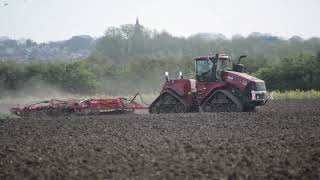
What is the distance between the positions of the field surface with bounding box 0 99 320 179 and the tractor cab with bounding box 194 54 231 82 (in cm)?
521

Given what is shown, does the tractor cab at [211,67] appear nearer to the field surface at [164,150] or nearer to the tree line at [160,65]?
the field surface at [164,150]

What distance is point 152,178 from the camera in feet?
27.3

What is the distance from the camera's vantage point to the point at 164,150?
11.0 meters

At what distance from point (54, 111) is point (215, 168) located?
14490 mm

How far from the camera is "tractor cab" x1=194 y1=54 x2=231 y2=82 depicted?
2242 cm

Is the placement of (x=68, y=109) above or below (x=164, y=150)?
above

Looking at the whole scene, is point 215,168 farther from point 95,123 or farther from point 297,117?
point 297,117

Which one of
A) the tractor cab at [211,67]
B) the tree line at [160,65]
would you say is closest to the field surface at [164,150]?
the tractor cab at [211,67]

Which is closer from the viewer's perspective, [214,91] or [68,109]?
[214,91]

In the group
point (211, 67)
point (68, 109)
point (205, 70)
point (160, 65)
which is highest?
point (160, 65)

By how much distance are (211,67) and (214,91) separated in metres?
1.06

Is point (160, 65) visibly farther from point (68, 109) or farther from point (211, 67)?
point (68, 109)

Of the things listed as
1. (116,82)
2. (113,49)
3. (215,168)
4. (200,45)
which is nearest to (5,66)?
(116,82)

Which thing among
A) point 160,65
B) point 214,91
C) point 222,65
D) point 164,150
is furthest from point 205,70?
point 160,65
